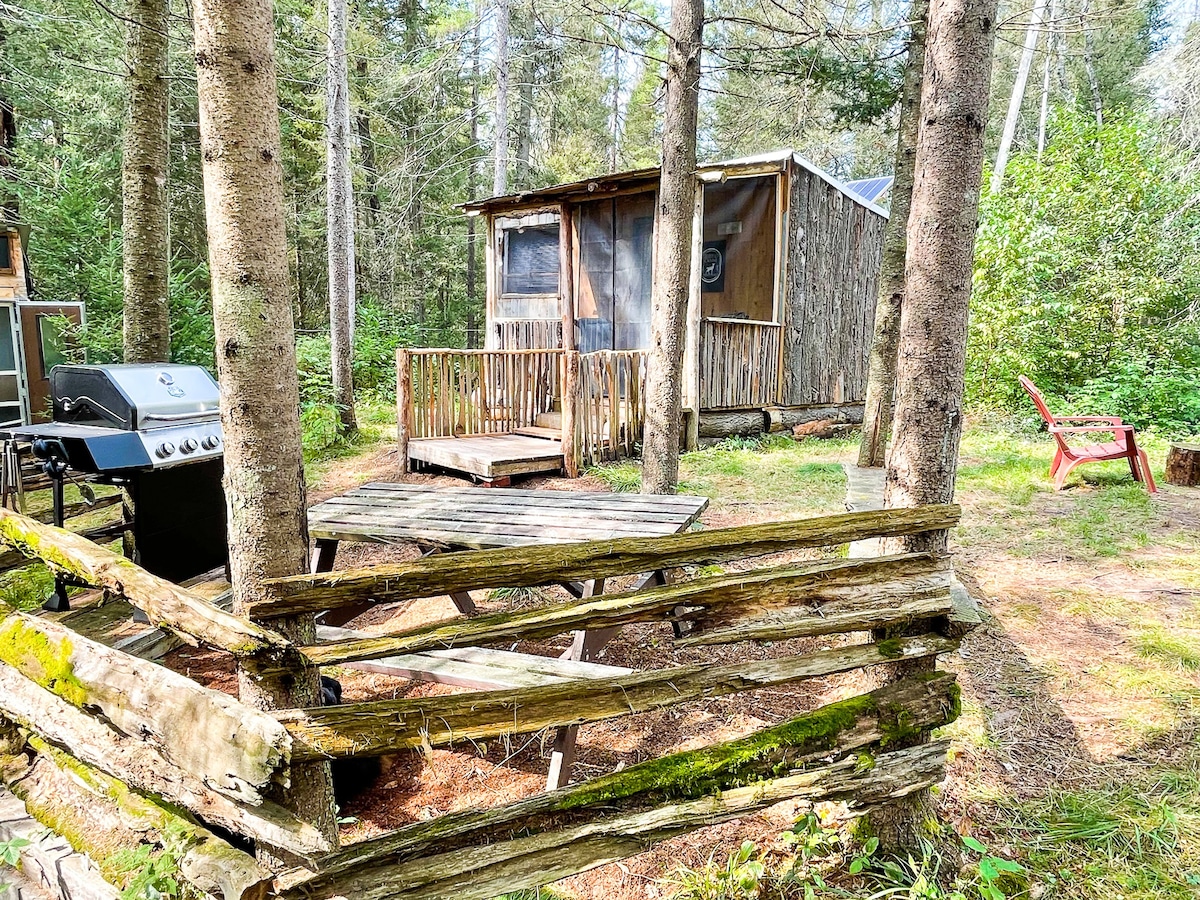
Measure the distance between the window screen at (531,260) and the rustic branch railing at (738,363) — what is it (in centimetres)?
384

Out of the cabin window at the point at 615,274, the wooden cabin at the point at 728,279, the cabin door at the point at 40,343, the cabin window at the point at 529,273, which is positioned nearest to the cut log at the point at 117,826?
the cabin door at the point at 40,343

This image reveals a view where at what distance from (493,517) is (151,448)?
195cm

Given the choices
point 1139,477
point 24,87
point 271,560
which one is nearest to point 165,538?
point 271,560

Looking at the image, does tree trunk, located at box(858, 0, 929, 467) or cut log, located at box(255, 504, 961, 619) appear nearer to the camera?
cut log, located at box(255, 504, 961, 619)

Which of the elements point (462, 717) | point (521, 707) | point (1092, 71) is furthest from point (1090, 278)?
point (1092, 71)

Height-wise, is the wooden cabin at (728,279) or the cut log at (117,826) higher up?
the wooden cabin at (728,279)

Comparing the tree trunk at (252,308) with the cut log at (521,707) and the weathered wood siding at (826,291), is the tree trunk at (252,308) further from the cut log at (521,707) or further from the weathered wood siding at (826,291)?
the weathered wood siding at (826,291)

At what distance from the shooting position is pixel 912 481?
7.93 ft

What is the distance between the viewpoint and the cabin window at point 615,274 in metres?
11.3

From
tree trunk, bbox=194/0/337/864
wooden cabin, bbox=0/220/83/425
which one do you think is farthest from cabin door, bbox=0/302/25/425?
tree trunk, bbox=194/0/337/864

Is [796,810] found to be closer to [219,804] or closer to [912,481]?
[912,481]

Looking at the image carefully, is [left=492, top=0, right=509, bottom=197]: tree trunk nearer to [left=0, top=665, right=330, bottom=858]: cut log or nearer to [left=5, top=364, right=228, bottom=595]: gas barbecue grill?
[left=5, top=364, right=228, bottom=595]: gas barbecue grill

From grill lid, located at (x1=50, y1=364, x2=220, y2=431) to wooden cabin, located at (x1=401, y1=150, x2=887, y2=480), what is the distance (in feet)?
11.0

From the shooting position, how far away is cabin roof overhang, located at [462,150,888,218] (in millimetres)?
8797
